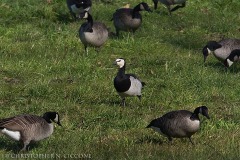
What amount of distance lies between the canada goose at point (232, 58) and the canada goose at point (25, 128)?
7245 mm

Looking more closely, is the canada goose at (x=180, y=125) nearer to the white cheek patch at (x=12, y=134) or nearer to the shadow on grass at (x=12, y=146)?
the shadow on grass at (x=12, y=146)

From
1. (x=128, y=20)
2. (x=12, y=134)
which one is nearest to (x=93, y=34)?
(x=128, y=20)

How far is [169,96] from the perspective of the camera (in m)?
12.7

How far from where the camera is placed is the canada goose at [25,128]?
29.0 feet

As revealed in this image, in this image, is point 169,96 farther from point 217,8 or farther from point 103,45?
point 217,8

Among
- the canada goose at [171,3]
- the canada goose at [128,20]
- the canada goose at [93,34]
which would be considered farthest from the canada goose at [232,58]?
the canada goose at [171,3]

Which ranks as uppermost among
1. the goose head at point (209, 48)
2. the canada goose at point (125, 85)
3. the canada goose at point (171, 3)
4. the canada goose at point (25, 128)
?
the canada goose at point (25, 128)

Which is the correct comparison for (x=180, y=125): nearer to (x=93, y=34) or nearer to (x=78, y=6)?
(x=93, y=34)

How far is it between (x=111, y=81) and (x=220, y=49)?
3.82m

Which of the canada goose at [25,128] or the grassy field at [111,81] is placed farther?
the grassy field at [111,81]

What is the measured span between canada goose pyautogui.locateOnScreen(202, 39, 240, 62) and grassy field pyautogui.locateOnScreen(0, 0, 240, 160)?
355 mm

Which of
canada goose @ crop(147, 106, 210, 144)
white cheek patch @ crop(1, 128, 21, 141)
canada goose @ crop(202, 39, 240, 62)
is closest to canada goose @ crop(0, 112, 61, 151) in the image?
white cheek patch @ crop(1, 128, 21, 141)

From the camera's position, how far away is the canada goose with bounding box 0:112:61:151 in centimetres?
884

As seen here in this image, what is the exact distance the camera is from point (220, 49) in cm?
1641
